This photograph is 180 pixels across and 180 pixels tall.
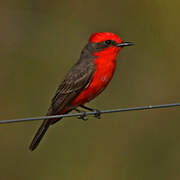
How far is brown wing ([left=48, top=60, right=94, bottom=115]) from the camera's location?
794 centimetres

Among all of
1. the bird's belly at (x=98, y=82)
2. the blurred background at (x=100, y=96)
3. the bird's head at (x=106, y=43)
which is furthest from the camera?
the blurred background at (x=100, y=96)

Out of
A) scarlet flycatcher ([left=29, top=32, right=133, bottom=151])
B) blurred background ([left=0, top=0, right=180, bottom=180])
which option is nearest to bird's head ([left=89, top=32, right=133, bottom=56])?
scarlet flycatcher ([left=29, top=32, right=133, bottom=151])

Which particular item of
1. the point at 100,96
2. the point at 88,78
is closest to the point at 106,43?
the point at 88,78

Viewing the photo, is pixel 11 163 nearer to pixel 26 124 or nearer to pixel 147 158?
pixel 26 124

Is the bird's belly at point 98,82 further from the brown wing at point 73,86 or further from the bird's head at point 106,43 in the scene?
the bird's head at point 106,43

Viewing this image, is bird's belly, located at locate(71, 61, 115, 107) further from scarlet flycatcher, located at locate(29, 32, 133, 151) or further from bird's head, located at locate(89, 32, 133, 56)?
bird's head, located at locate(89, 32, 133, 56)

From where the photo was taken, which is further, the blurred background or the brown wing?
the blurred background

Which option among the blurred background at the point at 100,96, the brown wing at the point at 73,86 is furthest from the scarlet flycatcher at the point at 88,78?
the blurred background at the point at 100,96

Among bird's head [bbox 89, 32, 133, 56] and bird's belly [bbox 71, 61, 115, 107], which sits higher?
bird's head [bbox 89, 32, 133, 56]

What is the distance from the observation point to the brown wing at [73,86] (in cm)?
794

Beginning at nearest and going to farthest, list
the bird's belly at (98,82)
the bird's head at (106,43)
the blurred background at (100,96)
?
1. the bird's belly at (98,82)
2. the bird's head at (106,43)
3. the blurred background at (100,96)

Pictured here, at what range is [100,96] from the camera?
32.7 feet

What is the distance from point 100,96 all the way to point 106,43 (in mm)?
1920

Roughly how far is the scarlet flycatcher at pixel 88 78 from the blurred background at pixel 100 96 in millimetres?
1121
